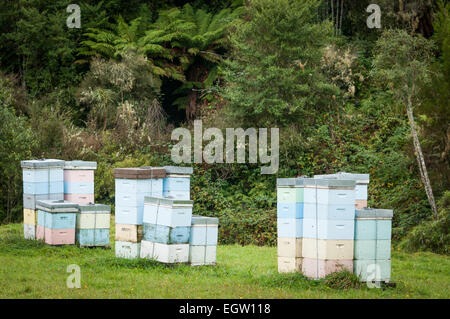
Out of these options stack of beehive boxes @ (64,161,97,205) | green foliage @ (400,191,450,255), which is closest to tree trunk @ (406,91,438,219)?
green foliage @ (400,191,450,255)

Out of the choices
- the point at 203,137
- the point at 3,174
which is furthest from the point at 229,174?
the point at 3,174

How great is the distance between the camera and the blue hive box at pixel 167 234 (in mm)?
10281

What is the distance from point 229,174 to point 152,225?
950 cm

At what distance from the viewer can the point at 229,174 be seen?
19875 mm

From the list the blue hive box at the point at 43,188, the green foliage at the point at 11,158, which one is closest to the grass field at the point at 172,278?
the blue hive box at the point at 43,188

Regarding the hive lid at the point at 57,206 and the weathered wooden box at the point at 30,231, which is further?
the weathered wooden box at the point at 30,231

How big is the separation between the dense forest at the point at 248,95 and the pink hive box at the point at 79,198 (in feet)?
14.7

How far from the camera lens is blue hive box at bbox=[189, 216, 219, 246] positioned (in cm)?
1061

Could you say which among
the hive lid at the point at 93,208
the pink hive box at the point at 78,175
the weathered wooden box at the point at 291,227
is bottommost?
the hive lid at the point at 93,208

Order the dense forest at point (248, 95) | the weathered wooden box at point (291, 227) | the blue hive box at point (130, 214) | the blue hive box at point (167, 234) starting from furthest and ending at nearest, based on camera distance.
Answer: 1. the dense forest at point (248, 95)
2. the blue hive box at point (130, 214)
3. the blue hive box at point (167, 234)
4. the weathered wooden box at point (291, 227)

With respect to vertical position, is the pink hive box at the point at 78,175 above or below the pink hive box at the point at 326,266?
above

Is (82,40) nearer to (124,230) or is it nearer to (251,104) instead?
(251,104)

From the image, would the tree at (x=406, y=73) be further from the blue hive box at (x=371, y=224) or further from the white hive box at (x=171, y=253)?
the white hive box at (x=171, y=253)

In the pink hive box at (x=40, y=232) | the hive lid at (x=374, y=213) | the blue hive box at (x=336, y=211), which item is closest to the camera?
the blue hive box at (x=336, y=211)
